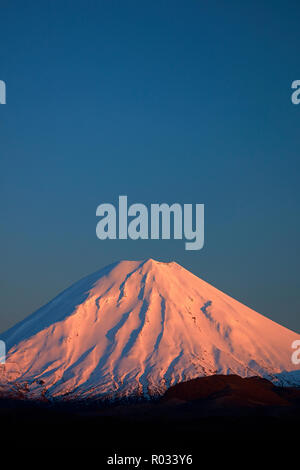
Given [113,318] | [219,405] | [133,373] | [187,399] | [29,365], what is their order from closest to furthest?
1. [219,405]
2. [187,399]
3. [133,373]
4. [29,365]
5. [113,318]

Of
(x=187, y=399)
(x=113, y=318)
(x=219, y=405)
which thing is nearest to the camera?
(x=219, y=405)

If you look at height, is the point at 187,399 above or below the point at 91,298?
below
